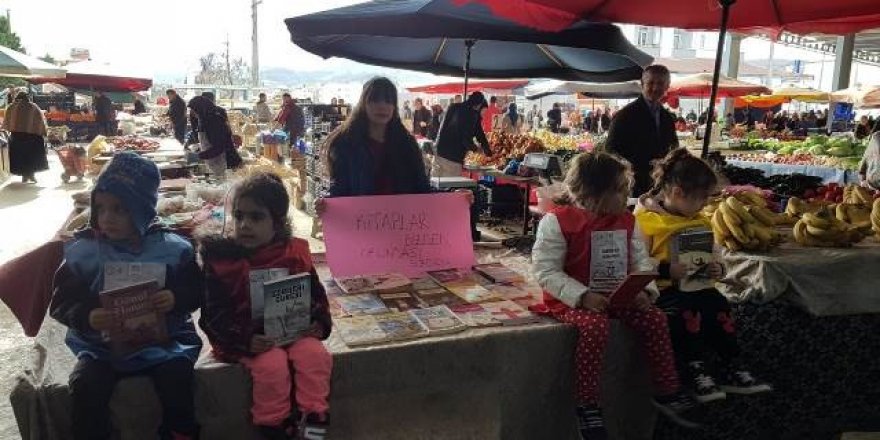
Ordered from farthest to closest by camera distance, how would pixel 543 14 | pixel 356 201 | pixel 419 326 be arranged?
pixel 543 14 → pixel 356 201 → pixel 419 326

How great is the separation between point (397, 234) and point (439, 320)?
72cm

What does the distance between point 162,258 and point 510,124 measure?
64.7ft

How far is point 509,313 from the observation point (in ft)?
9.68

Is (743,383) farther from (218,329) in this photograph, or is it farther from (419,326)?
(218,329)

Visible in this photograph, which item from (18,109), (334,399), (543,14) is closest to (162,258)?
(334,399)

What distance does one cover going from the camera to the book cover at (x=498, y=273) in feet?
11.5

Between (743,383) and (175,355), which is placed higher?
(175,355)

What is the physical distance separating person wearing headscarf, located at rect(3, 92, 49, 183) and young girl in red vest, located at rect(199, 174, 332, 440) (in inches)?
450

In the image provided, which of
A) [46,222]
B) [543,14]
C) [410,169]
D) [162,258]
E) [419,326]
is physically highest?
[543,14]

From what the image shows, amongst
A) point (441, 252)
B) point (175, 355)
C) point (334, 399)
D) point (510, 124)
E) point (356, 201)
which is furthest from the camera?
point (510, 124)

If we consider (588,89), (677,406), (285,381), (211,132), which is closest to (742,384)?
(677,406)

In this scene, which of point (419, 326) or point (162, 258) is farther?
point (419, 326)

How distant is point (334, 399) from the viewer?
2.56 meters

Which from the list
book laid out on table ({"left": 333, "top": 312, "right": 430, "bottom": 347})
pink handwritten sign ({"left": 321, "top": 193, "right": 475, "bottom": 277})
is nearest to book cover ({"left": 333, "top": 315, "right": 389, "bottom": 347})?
book laid out on table ({"left": 333, "top": 312, "right": 430, "bottom": 347})
